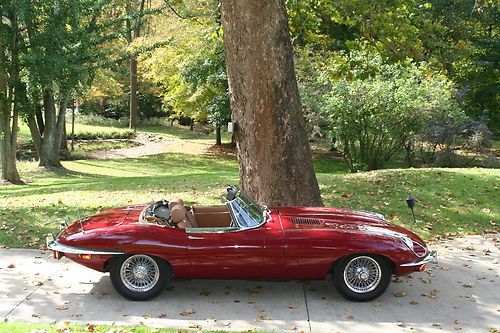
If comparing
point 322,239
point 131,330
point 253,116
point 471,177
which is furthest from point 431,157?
point 131,330

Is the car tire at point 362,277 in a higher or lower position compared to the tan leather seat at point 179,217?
lower

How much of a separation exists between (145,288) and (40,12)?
48.8 feet

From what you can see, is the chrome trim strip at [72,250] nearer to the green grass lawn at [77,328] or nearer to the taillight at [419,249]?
the green grass lawn at [77,328]

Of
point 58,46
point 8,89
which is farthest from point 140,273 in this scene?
point 8,89

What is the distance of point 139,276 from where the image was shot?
621 centimetres

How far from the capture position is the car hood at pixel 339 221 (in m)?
6.39

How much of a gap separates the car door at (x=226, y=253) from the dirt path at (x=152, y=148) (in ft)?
80.9

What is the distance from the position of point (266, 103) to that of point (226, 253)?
3.00 meters

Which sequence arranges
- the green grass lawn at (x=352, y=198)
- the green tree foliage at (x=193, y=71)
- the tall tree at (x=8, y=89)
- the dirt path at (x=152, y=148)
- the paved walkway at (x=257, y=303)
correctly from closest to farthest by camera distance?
1. the paved walkway at (x=257, y=303)
2. the green grass lawn at (x=352, y=198)
3. the tall tree at (x=8, y=89)
4. the green tree foliage at (x=193, y=71)
5. the dirt path at (x=152, y=148)

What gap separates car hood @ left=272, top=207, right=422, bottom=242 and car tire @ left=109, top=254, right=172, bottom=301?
5.29 ft

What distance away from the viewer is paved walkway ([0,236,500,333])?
5.66 meters

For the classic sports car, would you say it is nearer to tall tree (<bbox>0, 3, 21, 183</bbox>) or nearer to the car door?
the car door

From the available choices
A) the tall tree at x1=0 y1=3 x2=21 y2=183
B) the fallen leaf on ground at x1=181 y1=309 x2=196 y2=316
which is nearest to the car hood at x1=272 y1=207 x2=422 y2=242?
the fallen leaf on ground at x1=181 y1=309 x2=196 y2=316

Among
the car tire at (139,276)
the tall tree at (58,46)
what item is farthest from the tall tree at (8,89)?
the car tire at (139,276)
